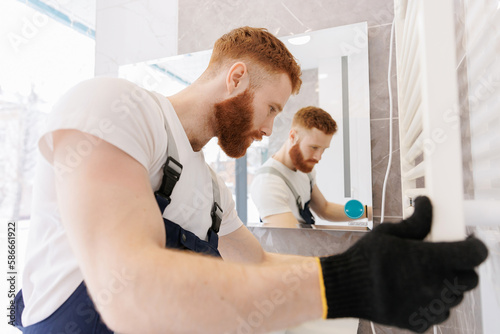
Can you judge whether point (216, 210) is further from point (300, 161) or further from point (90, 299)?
point (300, 161)

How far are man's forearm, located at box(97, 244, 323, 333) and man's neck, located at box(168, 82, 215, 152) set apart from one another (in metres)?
0.51

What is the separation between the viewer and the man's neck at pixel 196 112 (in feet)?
2.87

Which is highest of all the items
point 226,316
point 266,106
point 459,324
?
point 266,106

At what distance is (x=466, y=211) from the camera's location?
458 millimetres

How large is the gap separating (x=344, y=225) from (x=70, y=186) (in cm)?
96

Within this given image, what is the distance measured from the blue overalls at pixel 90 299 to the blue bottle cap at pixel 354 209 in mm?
515

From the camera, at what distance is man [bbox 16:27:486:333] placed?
1.32 ft

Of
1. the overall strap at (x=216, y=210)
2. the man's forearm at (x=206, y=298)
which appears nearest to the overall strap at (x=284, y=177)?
the overall strap at (x=216, y=210)

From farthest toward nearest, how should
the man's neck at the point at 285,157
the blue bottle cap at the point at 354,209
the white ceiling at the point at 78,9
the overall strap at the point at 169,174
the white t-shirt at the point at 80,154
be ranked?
1. the white ceiling at the point at 78,9
2. the man's neck at the point at 285,157
3. the blue bottle cap at the point at 354,209
4. the overall strap at the point at 169,174
5. the white t-shirt at the point at 80,154

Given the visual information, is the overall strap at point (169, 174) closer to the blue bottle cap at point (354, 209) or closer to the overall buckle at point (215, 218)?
the overall buckle at point (215, 218)

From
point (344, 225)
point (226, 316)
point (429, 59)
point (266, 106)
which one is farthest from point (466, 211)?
point (344, 225)

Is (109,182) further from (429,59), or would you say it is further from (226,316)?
(429,59)

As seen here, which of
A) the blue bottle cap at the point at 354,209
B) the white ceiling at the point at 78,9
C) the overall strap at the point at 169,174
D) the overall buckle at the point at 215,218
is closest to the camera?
the overall strap at the point at 169,174

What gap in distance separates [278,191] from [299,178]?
0.10 metres
